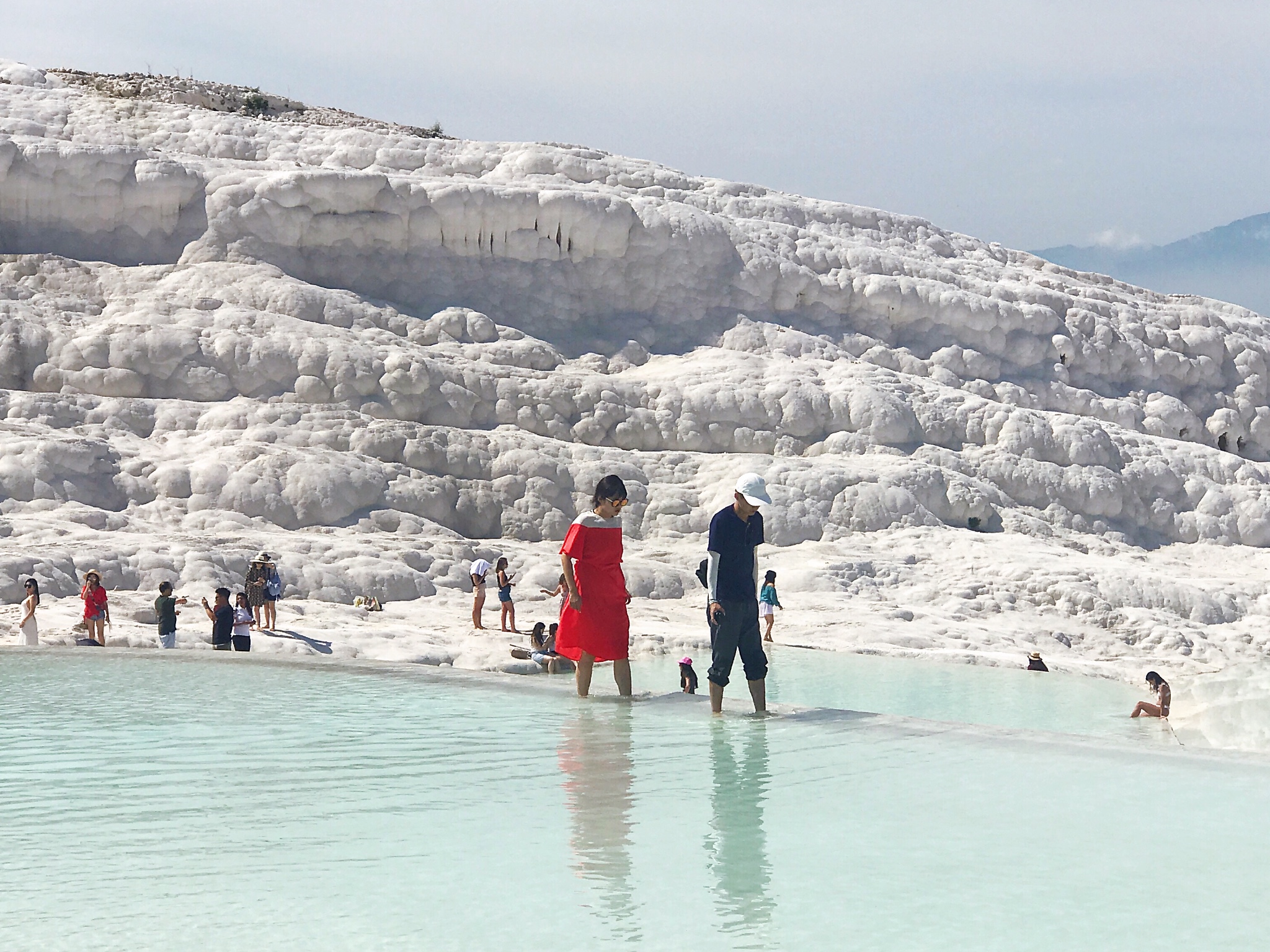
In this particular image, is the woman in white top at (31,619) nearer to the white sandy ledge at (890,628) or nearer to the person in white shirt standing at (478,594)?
the white sandy ledge at (890,628)

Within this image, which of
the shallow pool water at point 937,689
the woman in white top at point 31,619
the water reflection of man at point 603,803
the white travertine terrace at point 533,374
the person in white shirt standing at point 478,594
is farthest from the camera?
the white travertine terrace at point 533,374

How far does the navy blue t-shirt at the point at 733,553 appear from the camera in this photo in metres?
6.93

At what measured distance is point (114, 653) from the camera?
9555 mm

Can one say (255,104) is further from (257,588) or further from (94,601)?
(94,601)

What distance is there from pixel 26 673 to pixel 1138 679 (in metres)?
13.0

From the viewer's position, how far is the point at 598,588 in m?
7.31

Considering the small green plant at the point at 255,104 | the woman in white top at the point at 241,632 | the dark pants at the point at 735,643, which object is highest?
the small green plant at the point at 255,104

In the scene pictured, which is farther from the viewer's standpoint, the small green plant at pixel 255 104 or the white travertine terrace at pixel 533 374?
the small green plant at pixel 255 104

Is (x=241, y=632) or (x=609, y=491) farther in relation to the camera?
(x=241, y=632)

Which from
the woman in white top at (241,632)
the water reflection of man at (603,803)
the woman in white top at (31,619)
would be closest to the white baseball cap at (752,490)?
the water reflection of man at (603,803)

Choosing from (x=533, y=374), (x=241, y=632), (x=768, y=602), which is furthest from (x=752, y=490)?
(x=533, y=374)

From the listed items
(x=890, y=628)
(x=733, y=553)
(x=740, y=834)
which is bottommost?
(x=890, y=628)

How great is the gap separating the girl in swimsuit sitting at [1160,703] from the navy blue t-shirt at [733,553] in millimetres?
7555

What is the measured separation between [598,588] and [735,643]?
87 centimetres
